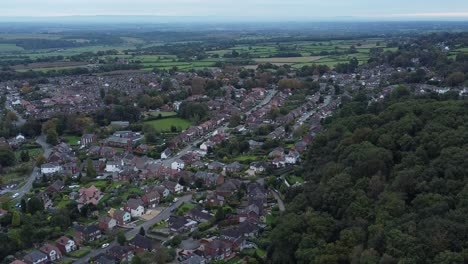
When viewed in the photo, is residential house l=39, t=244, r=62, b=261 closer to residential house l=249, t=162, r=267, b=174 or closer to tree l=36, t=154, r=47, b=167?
tree l=36, t=154, r=47, b=167

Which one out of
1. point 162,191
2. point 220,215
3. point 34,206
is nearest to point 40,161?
point 34,206

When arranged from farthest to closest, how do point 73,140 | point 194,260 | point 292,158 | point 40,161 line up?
point 73,140, point 40,161, point 292,158, point 194,260

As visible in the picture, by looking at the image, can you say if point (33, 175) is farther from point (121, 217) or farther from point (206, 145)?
point (206, 145)

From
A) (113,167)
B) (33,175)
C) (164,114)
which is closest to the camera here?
(33,175)

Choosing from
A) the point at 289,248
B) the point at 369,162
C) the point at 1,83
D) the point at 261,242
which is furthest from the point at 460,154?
the point at 1,83

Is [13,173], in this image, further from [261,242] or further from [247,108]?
[247,108]

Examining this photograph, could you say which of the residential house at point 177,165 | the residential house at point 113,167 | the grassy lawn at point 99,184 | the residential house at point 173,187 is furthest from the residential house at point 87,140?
the residential house at point 173,187
